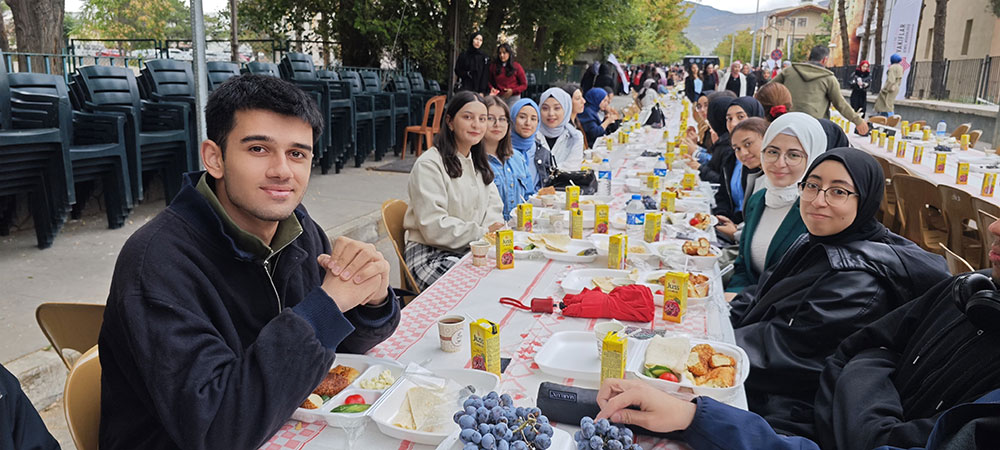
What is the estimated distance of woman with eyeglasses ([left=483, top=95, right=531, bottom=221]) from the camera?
410cm

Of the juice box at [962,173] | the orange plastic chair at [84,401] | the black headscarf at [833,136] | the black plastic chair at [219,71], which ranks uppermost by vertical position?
the black plastic chair at [219,71]

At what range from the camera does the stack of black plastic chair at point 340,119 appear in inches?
312

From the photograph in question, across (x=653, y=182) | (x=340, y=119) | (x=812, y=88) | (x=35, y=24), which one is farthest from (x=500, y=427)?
(x=35, y=24)

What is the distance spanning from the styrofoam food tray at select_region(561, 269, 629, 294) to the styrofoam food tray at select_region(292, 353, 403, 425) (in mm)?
943

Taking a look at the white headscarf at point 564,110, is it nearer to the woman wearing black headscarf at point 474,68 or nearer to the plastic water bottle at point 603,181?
the plastic water bottle at point 603,181

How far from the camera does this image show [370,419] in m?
1.50

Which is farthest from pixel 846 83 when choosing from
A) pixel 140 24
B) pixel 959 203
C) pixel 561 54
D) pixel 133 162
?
pixel 140 24

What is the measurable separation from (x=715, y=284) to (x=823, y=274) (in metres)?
0.49

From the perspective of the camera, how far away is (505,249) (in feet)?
9.04

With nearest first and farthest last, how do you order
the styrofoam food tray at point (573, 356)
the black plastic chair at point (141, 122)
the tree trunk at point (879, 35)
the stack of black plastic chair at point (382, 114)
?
the styrofoam food tray at point (573, 356) → the black plastic chair at point (141, 122) → the stack of black plastic chair at point (382, 114) → the tree trunk at point (879, 35)

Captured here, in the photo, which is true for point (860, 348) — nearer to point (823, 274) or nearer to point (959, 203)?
point (823, 274)

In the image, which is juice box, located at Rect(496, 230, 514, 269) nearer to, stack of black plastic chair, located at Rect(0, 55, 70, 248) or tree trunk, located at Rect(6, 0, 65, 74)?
stack of black plastic chair, located at Rect(0, 55, 70, 248)

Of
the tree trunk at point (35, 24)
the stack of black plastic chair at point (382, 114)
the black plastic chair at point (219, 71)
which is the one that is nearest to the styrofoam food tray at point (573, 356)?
the black plastic chair at point (219, 71)

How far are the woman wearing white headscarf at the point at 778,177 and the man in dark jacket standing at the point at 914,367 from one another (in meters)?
1.19
